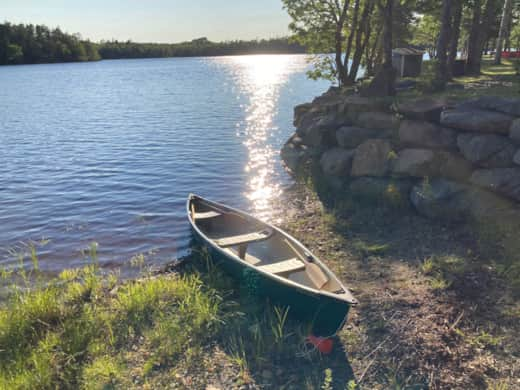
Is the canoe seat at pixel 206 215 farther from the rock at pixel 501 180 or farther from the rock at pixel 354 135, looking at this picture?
the rock at pixel 501 180

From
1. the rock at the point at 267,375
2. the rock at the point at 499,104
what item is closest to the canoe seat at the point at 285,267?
the rock at the point at 267,375

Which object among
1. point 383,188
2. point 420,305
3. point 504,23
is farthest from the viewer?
point 504,23

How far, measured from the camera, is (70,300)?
A: 363 inches

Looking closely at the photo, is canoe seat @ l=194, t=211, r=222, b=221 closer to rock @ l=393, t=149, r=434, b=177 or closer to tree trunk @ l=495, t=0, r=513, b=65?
rock @ l=393, t=149, r=434, b=177

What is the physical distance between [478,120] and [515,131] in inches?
46.6

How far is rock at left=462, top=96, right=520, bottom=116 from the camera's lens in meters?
11.7

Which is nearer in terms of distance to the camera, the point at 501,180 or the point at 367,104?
the point at 501,180

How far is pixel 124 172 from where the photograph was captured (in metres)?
21.3

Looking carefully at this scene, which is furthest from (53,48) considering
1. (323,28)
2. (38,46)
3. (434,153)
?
(434,153)

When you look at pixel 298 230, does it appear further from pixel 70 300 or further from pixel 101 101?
pixel 101 101

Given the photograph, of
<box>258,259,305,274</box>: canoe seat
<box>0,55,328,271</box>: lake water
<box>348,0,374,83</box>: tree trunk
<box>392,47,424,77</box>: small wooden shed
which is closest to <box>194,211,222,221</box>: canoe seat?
<box>0,55,328,271</box>: lake water

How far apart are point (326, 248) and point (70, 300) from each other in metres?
7.20

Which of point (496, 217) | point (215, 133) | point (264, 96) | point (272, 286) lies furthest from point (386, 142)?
point (264, 96)

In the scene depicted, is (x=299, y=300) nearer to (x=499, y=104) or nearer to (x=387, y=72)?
(x=499, y=104)
